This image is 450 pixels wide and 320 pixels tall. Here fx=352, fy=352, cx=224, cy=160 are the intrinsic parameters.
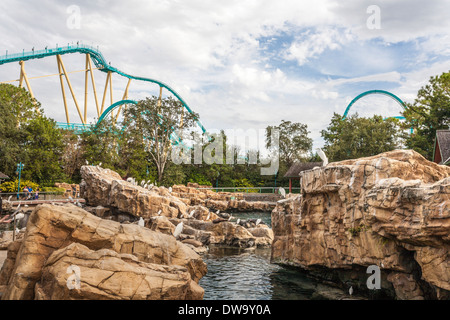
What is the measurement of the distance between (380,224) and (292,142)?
48695mm

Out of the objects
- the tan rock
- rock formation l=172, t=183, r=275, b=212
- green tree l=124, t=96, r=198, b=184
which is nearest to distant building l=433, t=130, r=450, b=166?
rock formation l=172, t=183, r=275, b=212

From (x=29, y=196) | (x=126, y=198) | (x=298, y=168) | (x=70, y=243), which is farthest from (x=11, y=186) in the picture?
(x=70, y=243)

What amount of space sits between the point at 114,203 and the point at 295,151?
36.6 meters

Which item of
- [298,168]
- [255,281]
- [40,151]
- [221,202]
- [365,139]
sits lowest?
[255,281]

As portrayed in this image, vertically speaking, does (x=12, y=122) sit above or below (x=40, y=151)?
above

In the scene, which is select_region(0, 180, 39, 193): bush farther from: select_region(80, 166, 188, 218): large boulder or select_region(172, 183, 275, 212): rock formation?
select_region(172, 183, 275, 212): rock formation

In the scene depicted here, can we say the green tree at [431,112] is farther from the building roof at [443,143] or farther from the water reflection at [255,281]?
the water reflection at [255,281]

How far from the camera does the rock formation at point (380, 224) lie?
788cm

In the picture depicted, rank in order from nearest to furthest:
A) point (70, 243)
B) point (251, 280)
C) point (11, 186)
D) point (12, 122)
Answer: point (70, 243) < point (251, 280) < point (11, 186) < point (12, 122)

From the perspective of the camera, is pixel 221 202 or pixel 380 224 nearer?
pixel 380 224

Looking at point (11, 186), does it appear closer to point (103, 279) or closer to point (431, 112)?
point (103, 279)

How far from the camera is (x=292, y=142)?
5684 cm

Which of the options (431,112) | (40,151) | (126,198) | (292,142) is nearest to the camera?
(126,198)

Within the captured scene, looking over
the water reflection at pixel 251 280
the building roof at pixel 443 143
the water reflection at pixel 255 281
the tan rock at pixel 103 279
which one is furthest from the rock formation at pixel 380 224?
the building roof at pixel 443 143
